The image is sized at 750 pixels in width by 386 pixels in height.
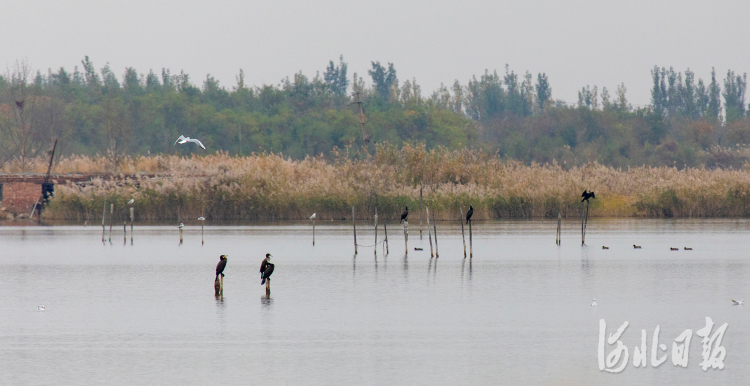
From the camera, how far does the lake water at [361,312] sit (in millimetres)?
11289

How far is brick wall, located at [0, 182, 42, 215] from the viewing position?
44.2 meters

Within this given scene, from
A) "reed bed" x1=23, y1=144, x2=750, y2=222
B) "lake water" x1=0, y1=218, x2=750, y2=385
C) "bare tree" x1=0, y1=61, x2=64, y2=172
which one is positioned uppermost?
"bare tree" x1=0, y1=61, x2=64, y2=172

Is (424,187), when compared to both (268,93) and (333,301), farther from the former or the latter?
(268,93)

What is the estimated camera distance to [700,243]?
29.0 m

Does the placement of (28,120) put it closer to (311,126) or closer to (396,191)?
(311,126)

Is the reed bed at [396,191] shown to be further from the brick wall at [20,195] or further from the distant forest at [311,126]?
the distant forest at [311,126]

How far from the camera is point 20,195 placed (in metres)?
44.4

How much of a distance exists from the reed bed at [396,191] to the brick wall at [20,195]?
188 centimetres

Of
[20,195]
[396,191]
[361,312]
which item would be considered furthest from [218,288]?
[20,195]

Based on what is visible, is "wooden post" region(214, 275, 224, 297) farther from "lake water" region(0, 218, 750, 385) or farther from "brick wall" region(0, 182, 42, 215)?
"brick wall" region(0, 182, 42, 215)

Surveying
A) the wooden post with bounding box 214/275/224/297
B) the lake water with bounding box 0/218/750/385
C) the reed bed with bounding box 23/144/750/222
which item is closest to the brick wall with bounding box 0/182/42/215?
the reed bed with bounding box 23/144/750/222

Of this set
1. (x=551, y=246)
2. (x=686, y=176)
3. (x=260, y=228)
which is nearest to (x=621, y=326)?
(x=551, y=246)

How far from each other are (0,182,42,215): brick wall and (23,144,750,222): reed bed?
1.88 metres

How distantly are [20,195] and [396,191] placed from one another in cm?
1723
